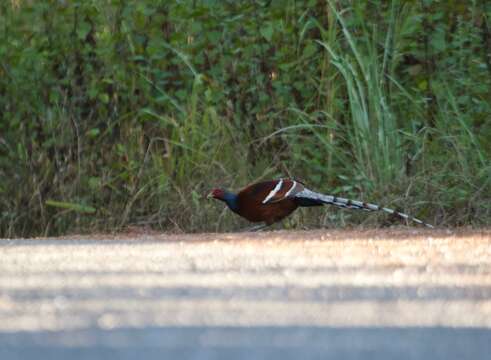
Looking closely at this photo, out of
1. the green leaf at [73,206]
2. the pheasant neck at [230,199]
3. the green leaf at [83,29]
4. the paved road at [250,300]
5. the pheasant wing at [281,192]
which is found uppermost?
the paved road at [250,300]

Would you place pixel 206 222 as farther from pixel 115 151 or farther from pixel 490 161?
pixel 490 161

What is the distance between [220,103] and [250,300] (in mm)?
6389

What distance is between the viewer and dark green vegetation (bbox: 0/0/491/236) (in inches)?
391

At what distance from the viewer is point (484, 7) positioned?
11.0 m

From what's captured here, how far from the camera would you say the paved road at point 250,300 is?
3590mm

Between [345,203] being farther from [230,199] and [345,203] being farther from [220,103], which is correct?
[220,103]

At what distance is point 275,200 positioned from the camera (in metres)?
9.27

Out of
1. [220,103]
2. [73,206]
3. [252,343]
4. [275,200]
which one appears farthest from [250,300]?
[220,103]

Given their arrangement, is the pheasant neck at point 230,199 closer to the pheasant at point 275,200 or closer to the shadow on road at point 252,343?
the pheasant at point 275,200

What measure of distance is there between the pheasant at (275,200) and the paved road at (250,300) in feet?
7.14

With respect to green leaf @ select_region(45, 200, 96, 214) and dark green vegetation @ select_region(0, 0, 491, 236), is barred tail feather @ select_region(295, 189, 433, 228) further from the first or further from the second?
green leaf @ select_region(45, 200, 96, 214)

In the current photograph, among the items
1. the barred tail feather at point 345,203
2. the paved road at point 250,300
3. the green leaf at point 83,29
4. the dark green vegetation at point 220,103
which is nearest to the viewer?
the paved road at point 250,300

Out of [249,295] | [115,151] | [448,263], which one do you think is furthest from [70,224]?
[249,295]

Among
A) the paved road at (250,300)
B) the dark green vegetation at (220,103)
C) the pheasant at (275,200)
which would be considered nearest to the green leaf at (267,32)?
the dark green vegetation at (220,103)
